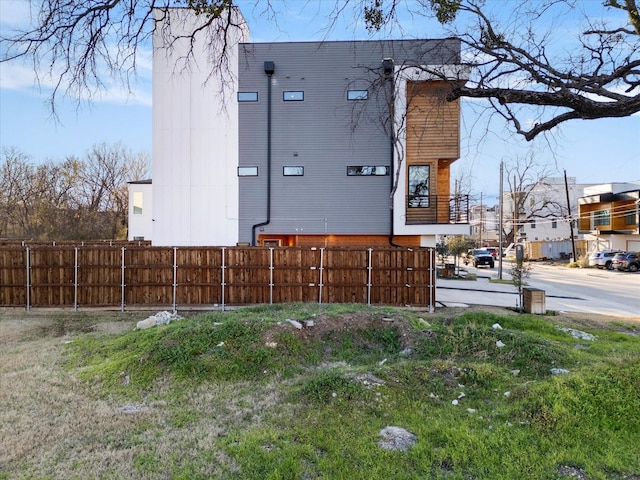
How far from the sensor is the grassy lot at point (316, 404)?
3180 mm

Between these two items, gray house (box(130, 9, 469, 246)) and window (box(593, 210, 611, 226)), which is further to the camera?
window (box(593, 210, 611, 226))

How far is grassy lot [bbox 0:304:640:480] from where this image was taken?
3180 mm

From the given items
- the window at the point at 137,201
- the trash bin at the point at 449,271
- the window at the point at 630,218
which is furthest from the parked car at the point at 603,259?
the window at the point at 137,201

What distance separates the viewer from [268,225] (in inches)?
596

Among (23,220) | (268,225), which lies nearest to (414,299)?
(268,225)

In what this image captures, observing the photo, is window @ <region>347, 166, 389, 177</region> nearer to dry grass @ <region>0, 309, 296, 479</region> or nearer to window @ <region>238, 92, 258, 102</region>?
window @ <region>238, 92, 258, 102</region>

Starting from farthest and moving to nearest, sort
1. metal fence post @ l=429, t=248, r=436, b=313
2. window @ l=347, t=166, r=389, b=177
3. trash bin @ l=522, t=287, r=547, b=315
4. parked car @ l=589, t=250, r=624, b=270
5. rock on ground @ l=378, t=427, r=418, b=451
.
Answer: parked car @ l=589, t=250, r=624, b=270, window @ l=347, t=166, r=389, b=177, metal fence post @ l=429, t=248, r=436, b=313, trash bin @ l=522, t=287, r=547, b=315, rock on ground @ l=378, t=427, r=418, b=451

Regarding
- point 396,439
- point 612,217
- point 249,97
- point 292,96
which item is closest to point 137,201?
point 249,97

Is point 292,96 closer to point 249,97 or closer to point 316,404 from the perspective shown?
point 249,97

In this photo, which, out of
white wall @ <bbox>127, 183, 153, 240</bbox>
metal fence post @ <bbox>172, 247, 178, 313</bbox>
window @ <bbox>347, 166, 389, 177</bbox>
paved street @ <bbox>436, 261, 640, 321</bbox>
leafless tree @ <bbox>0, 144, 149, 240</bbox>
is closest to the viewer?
metal fence post @ <bbox>172, 247, 178, 313</bbox>

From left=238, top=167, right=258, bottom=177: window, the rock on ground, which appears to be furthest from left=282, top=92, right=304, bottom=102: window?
the rock on ground

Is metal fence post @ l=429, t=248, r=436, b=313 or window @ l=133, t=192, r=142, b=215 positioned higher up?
window @ l=133, t=192, r=142, b=215

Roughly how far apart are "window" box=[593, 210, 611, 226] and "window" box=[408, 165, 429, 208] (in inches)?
1298

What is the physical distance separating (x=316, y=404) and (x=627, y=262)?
3456 cm
